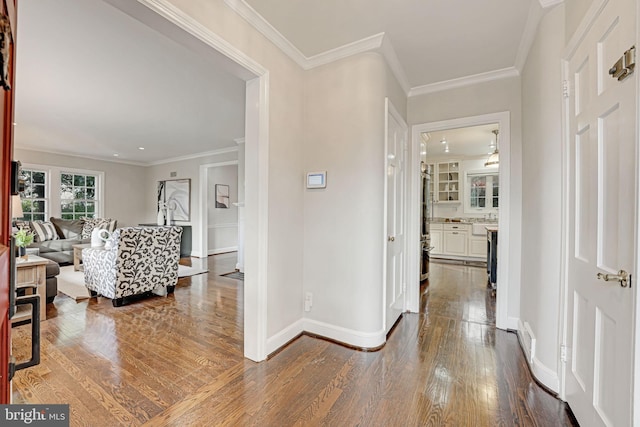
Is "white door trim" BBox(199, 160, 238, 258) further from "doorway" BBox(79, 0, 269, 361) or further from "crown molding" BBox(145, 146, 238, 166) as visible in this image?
"doorway" BBox(79, 0, 269, 361)

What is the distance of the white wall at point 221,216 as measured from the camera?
7.43m

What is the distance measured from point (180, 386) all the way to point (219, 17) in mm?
2399

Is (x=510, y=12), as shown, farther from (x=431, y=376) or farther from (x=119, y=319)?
(x=119, y=319)

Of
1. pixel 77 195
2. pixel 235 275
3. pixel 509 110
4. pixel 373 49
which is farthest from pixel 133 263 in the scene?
pixel 77 195

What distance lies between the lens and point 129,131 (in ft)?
16.3

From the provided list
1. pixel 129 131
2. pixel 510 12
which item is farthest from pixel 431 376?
pixel 129 131

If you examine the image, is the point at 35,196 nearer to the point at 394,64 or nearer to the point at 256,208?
the point at 256,208

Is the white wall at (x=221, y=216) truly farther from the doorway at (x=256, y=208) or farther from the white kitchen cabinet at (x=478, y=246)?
the white kitchen cabinet at (x=478, y=246)

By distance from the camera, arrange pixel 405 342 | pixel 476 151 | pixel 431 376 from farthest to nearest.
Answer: pixel 476 151
pixel 405 342
pixel 431 376

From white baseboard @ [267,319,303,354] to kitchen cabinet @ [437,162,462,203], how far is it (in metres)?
6.03

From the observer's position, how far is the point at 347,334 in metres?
2.43

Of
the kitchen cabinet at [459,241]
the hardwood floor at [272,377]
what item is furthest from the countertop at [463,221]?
the hardwood floor at [272,377]

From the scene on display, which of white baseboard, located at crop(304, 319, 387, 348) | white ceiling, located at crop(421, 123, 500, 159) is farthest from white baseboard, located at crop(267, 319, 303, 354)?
white ceiling, located at crop(421, 123, 500, 159)

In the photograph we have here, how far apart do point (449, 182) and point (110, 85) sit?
7120 millimetres
